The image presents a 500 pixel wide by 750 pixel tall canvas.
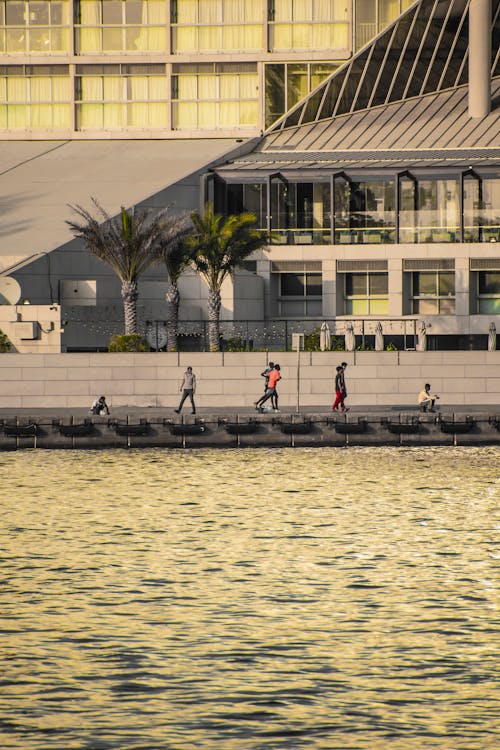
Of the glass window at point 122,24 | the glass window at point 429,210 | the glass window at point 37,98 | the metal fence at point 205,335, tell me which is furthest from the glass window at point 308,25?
the metal fence at point 205,335

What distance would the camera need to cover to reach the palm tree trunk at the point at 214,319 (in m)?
51.5

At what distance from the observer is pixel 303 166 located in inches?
2687

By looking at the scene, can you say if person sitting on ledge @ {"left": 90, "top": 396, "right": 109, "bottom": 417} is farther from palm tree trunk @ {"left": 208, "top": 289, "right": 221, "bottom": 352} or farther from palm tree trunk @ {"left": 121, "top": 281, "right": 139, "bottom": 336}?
palm tree trunk @ {"left": 121, "top": 281, "right": 139, "bottom": 336}

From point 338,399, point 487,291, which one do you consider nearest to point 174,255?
point 338,399

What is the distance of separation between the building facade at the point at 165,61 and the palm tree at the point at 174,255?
2577 cm

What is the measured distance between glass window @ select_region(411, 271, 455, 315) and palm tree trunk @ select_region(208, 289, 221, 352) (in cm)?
1267

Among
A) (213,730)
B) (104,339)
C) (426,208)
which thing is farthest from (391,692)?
(426,208)

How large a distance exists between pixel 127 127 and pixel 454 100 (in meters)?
17.5

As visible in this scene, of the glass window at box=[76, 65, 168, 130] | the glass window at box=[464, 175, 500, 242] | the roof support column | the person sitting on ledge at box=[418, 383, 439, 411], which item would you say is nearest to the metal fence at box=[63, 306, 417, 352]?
the person sitting on ledge at box=[418, 383, 439, 411]

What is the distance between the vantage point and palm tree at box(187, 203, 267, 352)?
54.1 meters

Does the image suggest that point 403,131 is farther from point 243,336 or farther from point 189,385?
point 189,385

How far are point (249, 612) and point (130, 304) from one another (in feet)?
103

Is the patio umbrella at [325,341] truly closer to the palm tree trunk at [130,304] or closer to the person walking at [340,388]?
the person walking at [340,388]

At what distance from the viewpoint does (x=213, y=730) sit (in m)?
16.0
